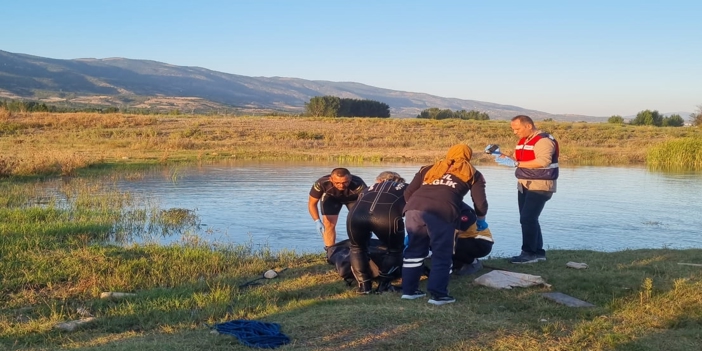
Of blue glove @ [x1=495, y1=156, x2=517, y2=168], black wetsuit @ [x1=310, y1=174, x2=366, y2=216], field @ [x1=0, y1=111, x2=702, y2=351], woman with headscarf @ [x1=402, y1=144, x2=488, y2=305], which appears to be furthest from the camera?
black wetsuit @ [x1=310, y1=174, x2=366, y2=216]

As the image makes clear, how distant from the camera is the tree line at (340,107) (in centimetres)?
7281

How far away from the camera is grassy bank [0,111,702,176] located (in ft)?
87.0

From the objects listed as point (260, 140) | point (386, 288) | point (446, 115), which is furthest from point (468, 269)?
point (446, 115)

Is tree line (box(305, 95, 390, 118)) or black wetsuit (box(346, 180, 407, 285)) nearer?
black wetsuit (box(346, 180, 407, 285))

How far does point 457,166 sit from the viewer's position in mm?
7020

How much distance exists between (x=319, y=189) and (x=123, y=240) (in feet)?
12.2

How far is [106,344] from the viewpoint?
559 centimetres

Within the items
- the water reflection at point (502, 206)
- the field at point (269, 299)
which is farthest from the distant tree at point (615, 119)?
the field at point (269, 299)

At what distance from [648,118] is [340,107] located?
30381 millimetres

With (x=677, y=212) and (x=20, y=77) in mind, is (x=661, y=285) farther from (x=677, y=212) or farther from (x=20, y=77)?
(x=20, y=77)

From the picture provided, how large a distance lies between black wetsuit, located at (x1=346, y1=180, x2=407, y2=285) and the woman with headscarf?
336mm

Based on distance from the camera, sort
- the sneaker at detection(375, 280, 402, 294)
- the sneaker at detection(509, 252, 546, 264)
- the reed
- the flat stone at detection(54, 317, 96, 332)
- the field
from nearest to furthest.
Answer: the field, the flat stone at detection(54, 317, 96, 332), the sneaker at detection(375, 280, 402, 294), the sneaker at detection(509, 252, 546, 264), the reed

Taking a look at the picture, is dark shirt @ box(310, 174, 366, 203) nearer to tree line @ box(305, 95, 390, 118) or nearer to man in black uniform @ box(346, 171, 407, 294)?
man in black uniform @ box(346, 171, 407, 294)

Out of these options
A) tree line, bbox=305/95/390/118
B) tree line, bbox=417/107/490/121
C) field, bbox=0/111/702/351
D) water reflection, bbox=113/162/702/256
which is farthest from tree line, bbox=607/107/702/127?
field, bbox=0/111/702/351
